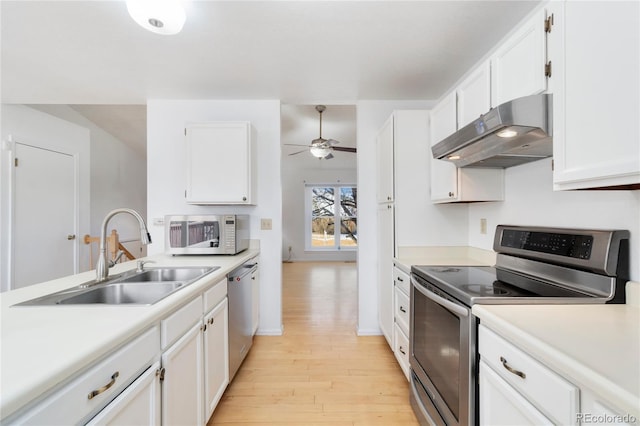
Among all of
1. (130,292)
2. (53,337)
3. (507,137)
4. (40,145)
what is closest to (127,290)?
(130,292)

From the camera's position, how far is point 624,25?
783mm

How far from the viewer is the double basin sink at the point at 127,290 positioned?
1.16m

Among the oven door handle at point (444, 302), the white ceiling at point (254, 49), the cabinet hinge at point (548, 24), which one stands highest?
the white ceiling at point (254, 49)

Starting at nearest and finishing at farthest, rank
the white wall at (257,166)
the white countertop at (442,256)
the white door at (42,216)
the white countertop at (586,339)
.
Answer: the white countertop at (586,339) < the white countertop at (442,256) < the white wall at (257,166) < the white door at (42,216)

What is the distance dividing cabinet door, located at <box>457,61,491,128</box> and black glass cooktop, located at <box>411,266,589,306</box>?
2.94 ft

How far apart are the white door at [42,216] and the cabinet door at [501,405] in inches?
171

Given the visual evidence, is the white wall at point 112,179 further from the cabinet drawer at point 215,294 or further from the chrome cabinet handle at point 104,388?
the chrome cabinet handle at point 104,388

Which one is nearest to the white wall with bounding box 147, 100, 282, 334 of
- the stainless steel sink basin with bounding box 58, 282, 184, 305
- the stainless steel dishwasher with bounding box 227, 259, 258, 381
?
the stainless steel dishwasher with bounding box 227, 259, 258, 381

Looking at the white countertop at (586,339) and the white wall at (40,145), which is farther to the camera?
the white wall at (40,145)

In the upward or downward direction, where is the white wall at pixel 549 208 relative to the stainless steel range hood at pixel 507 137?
downward

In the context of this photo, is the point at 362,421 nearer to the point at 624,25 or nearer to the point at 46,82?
the point at 624,25

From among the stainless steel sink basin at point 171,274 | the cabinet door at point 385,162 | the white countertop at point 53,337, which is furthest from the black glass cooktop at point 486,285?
the stainless steel sink basin at point 171,274

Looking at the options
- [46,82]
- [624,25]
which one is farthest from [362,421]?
[46,82]

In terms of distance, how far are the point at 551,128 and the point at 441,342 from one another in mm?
1049
